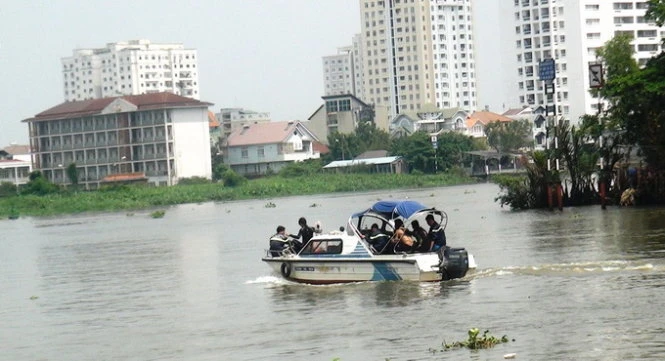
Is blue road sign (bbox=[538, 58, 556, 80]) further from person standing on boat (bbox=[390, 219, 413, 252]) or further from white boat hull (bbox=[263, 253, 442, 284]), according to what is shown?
person standing on boat (bbox=[390, 219, 413, 252])

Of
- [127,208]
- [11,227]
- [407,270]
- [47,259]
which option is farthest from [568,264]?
[127,208]

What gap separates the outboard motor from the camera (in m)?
30.8

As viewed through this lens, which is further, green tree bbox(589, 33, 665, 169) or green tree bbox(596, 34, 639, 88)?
green tree bbox(596, 34, 639, 88)

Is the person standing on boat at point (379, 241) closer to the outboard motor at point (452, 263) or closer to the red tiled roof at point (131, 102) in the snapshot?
the outboard motor at point (452, 263)

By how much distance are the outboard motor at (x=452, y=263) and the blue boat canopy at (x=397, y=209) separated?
7.91 ft

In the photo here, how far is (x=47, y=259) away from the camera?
54.8m

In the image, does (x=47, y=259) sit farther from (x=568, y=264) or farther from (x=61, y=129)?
(x=61, y=129)

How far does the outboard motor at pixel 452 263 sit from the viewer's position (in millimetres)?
30781

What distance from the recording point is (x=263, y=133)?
533 feet

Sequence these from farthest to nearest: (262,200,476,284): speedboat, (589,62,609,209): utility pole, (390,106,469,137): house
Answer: (390,106,469,137): house → (589,62,609,209): utility pole → (262,200,476,284): speedboat

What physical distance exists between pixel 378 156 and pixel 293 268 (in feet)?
396

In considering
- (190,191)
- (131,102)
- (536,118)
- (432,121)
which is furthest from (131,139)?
(536,118)

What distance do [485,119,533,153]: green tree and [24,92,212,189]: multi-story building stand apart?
3333 centimetres

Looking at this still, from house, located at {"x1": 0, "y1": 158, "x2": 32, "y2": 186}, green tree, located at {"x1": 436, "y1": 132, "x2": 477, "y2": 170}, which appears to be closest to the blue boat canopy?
green tree, located at {"x1": 436, "y1": 132, "x2": 477, "y2": 170}
